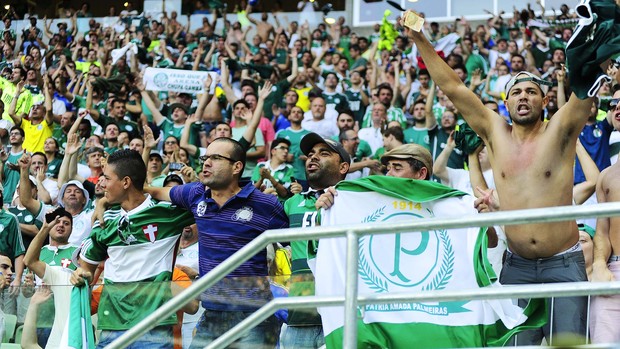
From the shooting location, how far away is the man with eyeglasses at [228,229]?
5.53 meters

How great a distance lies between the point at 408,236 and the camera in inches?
209

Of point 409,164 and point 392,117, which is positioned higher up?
point 409,164

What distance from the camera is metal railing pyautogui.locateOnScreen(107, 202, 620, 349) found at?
3.62 m

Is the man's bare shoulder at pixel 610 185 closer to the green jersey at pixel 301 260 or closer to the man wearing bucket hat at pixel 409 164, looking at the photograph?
the man wearing bucket hat at pixel 409 164

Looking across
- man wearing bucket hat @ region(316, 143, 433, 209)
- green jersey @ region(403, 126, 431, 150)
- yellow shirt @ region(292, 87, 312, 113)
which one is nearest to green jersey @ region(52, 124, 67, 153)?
yellow shirt @ region(292, 87, 312, 113)

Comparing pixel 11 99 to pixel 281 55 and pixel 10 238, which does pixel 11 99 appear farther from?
pixel 10 238

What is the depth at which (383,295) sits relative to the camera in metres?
4.00

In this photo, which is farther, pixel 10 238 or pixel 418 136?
pixel 418 136

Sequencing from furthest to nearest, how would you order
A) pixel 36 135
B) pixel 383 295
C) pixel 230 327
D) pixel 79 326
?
pixel 36 135
pixel 79 326
pixel 230 327
pixel 383 295

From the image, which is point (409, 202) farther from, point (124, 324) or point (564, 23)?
point (564, 23)

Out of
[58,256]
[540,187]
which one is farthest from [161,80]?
[540,187]

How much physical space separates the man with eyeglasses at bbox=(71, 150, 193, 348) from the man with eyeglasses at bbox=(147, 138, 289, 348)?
0.14 m

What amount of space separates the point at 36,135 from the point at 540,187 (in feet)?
34.3

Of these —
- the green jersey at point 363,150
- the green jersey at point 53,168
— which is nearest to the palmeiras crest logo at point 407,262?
the green jersey at point 363,150
